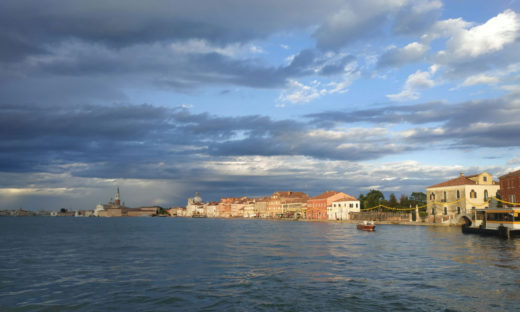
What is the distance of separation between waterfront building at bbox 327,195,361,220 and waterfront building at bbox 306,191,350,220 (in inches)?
102

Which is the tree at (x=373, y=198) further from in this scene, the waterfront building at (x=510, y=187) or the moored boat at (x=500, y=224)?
the moored boat at (x=500, y=224)

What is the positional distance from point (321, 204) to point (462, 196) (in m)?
70.1

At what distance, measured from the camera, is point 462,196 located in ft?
259

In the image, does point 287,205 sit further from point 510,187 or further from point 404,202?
point 510,187

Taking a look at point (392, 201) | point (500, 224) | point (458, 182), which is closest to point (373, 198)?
point (392, 201)

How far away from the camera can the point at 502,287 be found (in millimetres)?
20359

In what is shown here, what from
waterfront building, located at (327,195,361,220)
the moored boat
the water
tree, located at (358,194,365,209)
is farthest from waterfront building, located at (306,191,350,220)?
the water

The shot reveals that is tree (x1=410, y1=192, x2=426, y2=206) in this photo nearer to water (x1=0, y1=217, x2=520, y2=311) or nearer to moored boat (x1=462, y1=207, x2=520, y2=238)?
moored boat (x1=462, y1=207, x2=520, y2=238)

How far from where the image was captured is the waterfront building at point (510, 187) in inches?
2625

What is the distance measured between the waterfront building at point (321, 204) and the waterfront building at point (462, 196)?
51576mm

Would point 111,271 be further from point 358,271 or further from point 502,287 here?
point 502,287

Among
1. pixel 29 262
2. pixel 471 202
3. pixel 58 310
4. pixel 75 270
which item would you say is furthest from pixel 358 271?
pixel 471 202

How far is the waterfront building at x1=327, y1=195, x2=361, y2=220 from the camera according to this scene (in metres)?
128

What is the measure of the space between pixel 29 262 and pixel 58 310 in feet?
58.0
